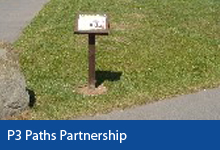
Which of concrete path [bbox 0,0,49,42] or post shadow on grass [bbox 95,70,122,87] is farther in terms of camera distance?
concrete path [bbox 0,0,49,42]

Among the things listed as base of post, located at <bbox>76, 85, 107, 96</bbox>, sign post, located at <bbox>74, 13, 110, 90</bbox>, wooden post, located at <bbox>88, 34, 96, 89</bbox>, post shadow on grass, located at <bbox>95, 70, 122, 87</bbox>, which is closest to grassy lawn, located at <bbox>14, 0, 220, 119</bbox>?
post shadow on grass, located at <bbox>95, 70, 122, 87</bbox>

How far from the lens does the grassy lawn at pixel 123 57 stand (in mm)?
6637

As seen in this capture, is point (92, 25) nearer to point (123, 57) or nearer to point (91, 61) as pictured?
point (91, 61)

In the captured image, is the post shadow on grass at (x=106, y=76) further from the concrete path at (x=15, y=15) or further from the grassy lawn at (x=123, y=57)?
the concrete path at (x=15, y=15)

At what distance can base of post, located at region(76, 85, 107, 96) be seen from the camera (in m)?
6.85

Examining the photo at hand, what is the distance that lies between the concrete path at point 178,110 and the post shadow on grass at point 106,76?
1.18 metres

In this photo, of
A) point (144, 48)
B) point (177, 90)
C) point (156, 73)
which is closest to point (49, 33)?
point (144, 48)

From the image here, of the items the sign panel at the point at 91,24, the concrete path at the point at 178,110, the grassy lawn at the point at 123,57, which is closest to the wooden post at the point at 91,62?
the sign panel at the point at 91,24

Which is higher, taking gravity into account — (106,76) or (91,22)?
(91,22)

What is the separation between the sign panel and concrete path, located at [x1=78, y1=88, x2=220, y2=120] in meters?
1.23

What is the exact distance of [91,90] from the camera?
6.92 meters

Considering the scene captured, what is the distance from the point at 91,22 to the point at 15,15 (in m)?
6.44

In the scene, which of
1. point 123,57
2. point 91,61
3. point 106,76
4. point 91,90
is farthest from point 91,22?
point 123,57

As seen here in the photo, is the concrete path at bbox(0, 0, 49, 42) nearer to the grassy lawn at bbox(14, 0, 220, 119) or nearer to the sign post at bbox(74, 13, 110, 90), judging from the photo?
the grassy lawn at bbox(14, 0, 220, 119)
